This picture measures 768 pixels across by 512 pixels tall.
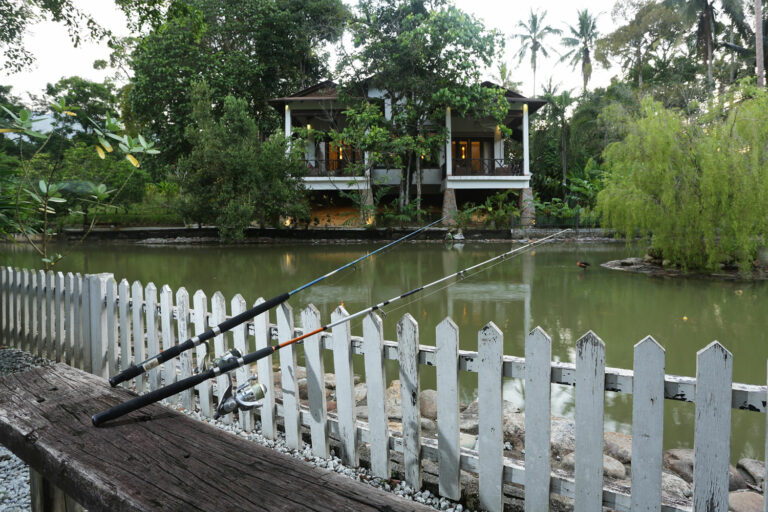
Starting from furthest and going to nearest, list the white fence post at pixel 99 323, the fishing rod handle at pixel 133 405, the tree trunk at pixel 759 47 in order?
the tree trunk at pixel 759 47
the white fence post at pixel 99 323
the fishing rod handle at pixel 133 405

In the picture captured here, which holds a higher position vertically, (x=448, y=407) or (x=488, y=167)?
(x=488, y=167)

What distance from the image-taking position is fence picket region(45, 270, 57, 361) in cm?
469

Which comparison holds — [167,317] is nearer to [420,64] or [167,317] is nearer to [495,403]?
[495,403]

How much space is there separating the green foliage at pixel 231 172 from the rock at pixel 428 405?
17.8 metres

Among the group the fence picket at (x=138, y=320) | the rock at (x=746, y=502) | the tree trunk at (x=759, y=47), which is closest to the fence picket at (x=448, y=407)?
the rock at (x=746, y=502)

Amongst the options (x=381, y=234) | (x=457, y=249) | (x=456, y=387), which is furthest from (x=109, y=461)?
(x=381, y=234)

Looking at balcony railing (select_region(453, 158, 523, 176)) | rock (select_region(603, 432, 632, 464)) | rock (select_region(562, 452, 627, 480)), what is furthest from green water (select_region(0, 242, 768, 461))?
balcony railing (select_region(453, 158, 523, 176))

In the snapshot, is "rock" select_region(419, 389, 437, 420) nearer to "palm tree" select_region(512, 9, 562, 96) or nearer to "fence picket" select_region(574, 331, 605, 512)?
"fence picket" select_region(574, 331, 605, 512)

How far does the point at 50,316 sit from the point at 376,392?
3682mm

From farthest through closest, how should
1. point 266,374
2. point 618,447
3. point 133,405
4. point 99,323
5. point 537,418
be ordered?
1. point 99,323
2. point 618,447
3. point 266,374
4. point 537,418
5. point 133,405

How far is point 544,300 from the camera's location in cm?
903

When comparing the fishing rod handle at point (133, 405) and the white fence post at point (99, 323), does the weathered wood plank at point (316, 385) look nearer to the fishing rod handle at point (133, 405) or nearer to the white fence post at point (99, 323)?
the fishing rod handle at point (133, 405)

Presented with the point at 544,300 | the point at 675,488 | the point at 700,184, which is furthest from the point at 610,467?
the point at 700,184

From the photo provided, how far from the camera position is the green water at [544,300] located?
4.94 meters
